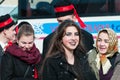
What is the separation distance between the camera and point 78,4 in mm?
7285

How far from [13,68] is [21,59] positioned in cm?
12

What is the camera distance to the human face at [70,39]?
11.3 feet

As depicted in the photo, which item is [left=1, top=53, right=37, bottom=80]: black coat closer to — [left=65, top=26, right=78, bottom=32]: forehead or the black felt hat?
[left=65, top=26, right=78, bottom=32]: forehead

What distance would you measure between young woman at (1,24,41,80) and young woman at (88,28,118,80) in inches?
23.2

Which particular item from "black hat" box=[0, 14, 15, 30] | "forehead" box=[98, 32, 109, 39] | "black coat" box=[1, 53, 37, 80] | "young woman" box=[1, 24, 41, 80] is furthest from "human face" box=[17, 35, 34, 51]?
"black hat" box=[0, 14, 15, 30]

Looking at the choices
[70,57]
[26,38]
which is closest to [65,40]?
[70,57]

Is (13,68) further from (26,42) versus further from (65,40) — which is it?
(65,40)

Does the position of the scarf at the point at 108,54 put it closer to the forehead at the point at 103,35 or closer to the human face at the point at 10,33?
the forehead at the point at 103,35

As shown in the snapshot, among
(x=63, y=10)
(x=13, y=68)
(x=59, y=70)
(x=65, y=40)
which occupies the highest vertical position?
(x=63, y=10)

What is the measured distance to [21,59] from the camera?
13.2 feet

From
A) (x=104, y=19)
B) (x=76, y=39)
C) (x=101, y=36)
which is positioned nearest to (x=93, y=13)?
(x=104, y=19)

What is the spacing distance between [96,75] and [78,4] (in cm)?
369

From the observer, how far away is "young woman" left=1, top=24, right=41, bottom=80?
395cm

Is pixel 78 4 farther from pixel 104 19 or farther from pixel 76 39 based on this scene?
pixel 76 39
